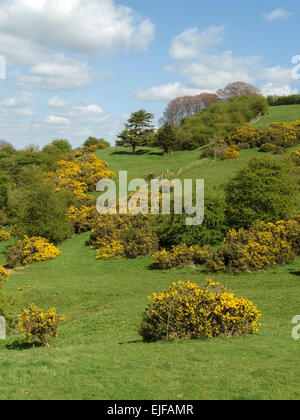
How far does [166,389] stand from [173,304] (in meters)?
4.66

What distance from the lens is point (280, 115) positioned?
8238cm

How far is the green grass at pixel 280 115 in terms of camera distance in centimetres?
7675

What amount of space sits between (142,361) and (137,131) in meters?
71.3

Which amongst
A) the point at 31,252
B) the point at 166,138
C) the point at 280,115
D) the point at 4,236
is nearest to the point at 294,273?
the point at 31,252

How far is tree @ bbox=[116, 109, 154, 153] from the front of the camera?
3010 inches

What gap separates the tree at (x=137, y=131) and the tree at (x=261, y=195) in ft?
151

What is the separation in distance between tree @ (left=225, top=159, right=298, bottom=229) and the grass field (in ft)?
21.4

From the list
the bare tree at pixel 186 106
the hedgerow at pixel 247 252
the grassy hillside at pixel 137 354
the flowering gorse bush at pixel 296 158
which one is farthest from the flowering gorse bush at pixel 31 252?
the bare tree at pixel 186 106

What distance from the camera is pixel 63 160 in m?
63.4

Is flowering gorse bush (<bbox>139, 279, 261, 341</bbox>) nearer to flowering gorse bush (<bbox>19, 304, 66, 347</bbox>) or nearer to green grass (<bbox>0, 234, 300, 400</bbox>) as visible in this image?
green grass (<bbox>0, 234, 300, 400</bbox>)

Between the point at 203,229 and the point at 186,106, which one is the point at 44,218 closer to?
the point at 203,229

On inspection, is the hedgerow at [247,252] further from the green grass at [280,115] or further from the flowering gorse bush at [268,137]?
the green grass at [280,115]

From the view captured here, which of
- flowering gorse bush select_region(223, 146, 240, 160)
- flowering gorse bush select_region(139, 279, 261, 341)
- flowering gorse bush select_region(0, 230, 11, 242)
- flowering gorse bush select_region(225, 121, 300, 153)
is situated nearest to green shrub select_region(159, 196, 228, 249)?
flowering gorse bush select_region(139, 279, 261, 341)
